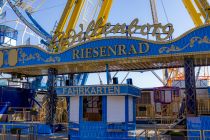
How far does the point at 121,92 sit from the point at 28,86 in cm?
1935

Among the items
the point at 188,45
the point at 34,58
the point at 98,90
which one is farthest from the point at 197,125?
the point at 34,58

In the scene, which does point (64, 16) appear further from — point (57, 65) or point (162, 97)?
point (162, 97)

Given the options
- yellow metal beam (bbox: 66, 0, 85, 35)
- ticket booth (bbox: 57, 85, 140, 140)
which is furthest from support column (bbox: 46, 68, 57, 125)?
yellow metal beam (bbox: 66, 0, 85, 35)

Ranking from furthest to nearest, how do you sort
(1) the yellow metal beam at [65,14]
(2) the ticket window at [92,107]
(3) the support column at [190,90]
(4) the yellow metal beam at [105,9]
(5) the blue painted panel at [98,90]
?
(4) the yellow metal beam at [105,9]
(1) the yellow metal beam at [65,14]
(2) the ticket window at [92,107]
(3) the support column at [190,90]
(5) the blue painted panel at [98,90]

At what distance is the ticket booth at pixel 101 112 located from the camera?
724 inches

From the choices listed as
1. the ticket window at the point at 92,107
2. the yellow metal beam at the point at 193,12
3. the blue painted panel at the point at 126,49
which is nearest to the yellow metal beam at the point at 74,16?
the blue painted panel at the point at 126,49

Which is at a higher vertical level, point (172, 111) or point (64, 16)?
point (64, 16)

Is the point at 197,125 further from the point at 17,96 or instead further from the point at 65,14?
the point at 17,96

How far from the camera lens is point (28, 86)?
34.9 metres

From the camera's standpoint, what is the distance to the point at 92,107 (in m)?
19.8

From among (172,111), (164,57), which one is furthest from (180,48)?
(172,111)

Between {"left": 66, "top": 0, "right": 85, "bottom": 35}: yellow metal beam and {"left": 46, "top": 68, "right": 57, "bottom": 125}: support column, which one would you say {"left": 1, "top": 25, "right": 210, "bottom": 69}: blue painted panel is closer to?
{"left": 46, "top": 68, "right": 57, "bottom": 125}: support column

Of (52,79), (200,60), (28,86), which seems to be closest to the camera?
(200,60)

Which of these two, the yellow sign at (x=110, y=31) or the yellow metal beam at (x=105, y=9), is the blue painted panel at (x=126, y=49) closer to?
the yellow sign at (x=110, y=31)
